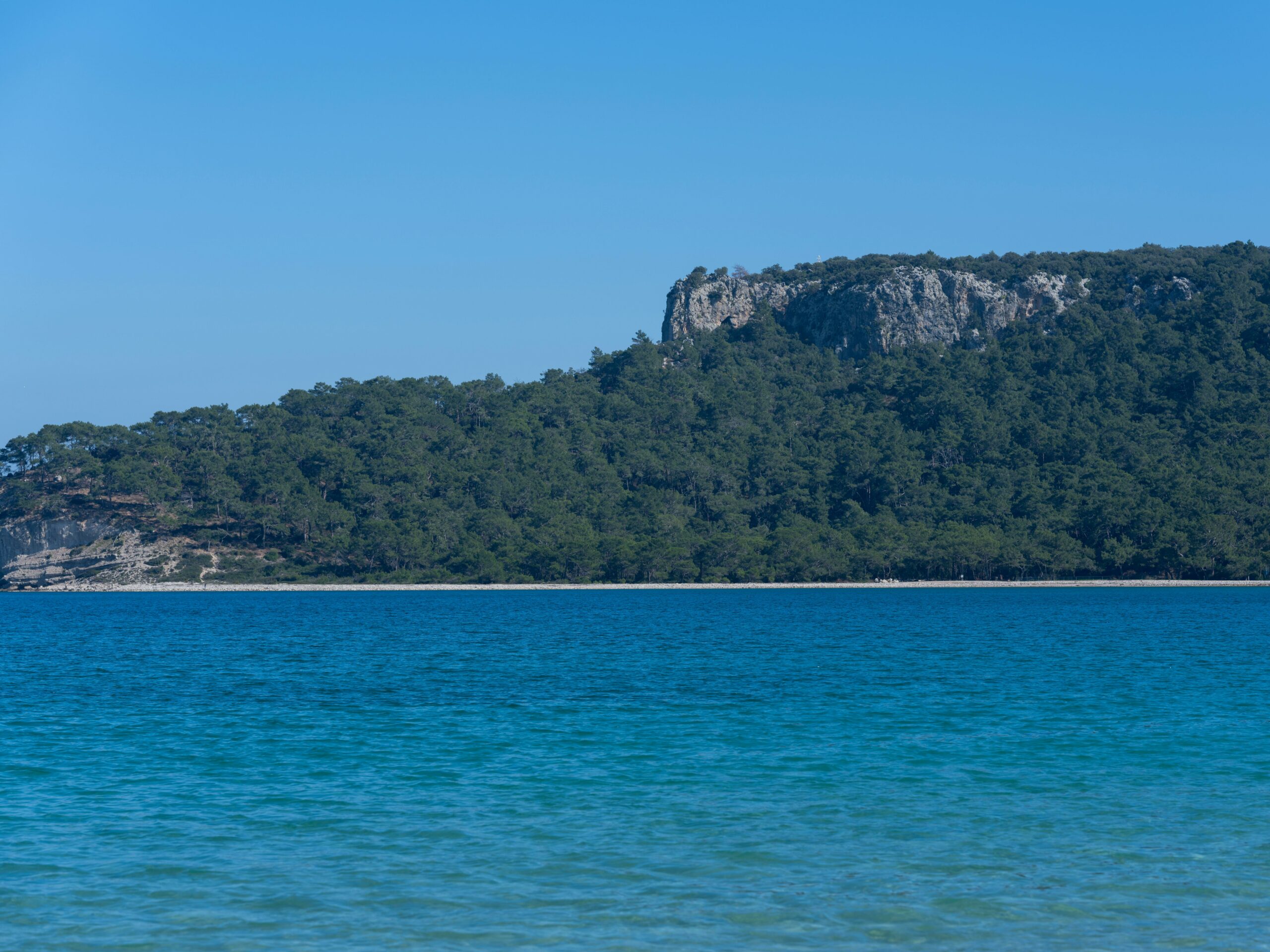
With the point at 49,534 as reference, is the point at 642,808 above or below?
below

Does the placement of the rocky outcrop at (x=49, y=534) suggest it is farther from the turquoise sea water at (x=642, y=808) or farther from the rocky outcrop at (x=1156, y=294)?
the rocky outcrop at (x=1156, y=294)

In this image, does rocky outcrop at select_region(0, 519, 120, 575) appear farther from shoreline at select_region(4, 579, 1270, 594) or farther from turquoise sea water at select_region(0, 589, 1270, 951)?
turquoise sea water at select_region(0, 589, 1270, 951)

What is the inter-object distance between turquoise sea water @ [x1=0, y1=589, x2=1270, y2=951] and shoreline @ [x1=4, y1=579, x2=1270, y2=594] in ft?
328

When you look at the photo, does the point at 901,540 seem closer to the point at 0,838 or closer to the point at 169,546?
the point at 169,546

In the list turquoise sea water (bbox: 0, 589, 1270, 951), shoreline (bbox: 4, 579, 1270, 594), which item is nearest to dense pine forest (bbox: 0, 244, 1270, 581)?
shoreline (bbox: 4, 579, 1270, 594)

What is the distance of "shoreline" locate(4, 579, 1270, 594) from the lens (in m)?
142

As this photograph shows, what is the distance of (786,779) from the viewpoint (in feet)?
65.9

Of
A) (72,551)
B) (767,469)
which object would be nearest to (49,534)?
(72,551)

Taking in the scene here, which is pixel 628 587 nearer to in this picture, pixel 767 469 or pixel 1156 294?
pixel 767 469

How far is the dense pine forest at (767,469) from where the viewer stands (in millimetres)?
145375

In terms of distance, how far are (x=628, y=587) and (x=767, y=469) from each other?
31983 millimetres

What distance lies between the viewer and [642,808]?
703 inches

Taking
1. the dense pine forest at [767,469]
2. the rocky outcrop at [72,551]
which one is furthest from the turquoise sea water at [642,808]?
the rocky outcrop at [72,551]

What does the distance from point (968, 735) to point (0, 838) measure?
17852 mm
